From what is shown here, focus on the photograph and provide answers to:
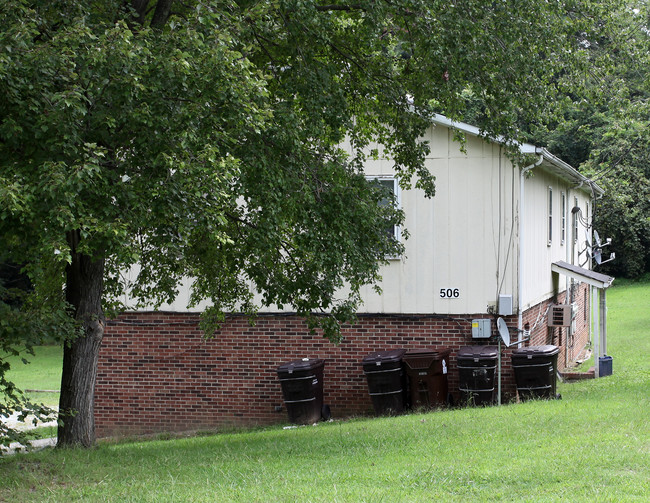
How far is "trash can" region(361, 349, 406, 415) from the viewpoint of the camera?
14.3m

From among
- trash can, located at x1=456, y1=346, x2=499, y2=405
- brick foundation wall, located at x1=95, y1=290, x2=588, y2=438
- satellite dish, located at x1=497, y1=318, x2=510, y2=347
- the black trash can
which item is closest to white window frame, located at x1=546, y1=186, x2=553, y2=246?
brick foundation wall, located at x1=95, y1=290, x2=588, y2=438

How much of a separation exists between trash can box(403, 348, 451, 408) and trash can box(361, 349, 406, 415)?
0.58 ft

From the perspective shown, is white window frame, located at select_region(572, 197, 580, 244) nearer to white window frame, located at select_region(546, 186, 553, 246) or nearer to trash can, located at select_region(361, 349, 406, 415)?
white window frame, located at select_region(546, 186, 553, 246)

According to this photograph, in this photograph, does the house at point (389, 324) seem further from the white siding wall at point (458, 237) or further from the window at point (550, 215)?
the window at point (550, 215)

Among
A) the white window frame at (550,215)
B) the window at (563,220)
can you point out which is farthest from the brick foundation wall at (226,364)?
A: the window at (563,220)

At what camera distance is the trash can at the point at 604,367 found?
17.9 meters

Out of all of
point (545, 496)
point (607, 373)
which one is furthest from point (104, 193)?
point (607, 373)

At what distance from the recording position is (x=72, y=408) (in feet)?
34.0

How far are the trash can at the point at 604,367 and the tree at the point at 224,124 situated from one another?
8.68 m

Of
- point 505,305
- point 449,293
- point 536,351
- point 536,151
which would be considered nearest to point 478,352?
point 536,351

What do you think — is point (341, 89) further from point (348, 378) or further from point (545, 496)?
point (348, 378)

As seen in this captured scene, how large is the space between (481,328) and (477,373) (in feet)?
3.19

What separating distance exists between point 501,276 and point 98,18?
8.63 metres

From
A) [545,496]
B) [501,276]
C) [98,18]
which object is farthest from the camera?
[501,276]
